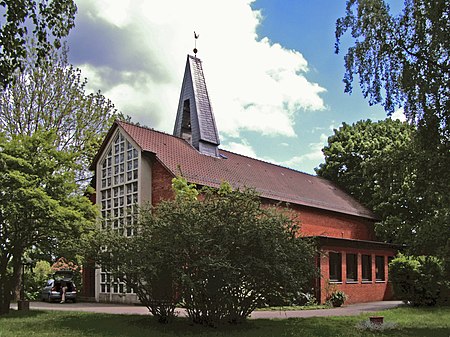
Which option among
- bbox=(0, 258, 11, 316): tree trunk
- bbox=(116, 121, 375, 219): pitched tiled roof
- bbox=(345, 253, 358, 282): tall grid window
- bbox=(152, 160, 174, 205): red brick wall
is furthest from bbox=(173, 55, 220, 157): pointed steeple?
bbox=(0, 258, 11, 316): tree trunk

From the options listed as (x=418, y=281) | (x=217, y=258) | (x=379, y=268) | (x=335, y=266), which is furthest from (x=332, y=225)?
(x=217, y=258)

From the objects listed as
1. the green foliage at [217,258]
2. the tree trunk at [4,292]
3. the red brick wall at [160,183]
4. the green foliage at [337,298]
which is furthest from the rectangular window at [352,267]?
the tree trunk at [4,292]

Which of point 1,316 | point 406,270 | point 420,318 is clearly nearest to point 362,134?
point 406,270

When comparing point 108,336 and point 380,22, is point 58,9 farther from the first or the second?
point 380,22

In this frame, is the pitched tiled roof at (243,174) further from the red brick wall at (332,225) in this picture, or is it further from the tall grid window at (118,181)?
the tall grid window at (118,181)

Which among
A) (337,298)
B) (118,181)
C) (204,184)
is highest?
(118,181)

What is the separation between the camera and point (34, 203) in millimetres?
18797

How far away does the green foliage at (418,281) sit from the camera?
77.3ft

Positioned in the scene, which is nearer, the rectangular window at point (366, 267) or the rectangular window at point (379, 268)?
the rectangular window at point (366, 267)

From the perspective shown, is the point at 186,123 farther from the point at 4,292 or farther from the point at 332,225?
the point at 4,292

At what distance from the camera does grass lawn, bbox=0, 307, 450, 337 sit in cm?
1429

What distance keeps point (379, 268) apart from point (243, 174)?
10229mm

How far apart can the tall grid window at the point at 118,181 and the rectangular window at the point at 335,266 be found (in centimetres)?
1098

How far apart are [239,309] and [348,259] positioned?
15476mm
